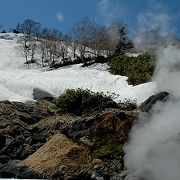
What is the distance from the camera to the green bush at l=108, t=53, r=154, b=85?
107 ft

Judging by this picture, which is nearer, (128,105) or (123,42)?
(128,105)

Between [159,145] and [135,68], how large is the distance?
2836cm

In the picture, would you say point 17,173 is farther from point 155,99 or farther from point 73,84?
point 73,84

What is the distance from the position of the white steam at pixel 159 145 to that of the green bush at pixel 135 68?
2135 centimetres

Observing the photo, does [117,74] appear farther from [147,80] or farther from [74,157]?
[74,157]

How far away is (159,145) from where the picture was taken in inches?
353

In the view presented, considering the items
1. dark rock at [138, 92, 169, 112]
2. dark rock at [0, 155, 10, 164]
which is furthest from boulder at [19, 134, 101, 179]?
dark rock at [138, 92, 169, 112]

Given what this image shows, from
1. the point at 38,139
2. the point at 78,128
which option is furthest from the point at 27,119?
the point at 78,128

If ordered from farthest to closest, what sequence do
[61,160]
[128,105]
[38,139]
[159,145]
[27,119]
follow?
[128,105] < [27,119] < [38,139] < [61,160] < [159,145]

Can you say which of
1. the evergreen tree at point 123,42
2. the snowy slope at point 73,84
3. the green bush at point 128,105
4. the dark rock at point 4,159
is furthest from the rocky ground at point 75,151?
the evergreen tree at point 123,42

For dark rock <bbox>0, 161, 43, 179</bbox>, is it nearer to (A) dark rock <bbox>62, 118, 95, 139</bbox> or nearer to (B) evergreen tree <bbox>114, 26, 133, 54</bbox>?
(A) dark rock <bbox>62, 118, 95, 139</bbox>

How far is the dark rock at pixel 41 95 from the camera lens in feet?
111

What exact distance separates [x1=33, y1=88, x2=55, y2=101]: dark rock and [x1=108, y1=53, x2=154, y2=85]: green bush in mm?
5480

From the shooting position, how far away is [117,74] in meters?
40.4
